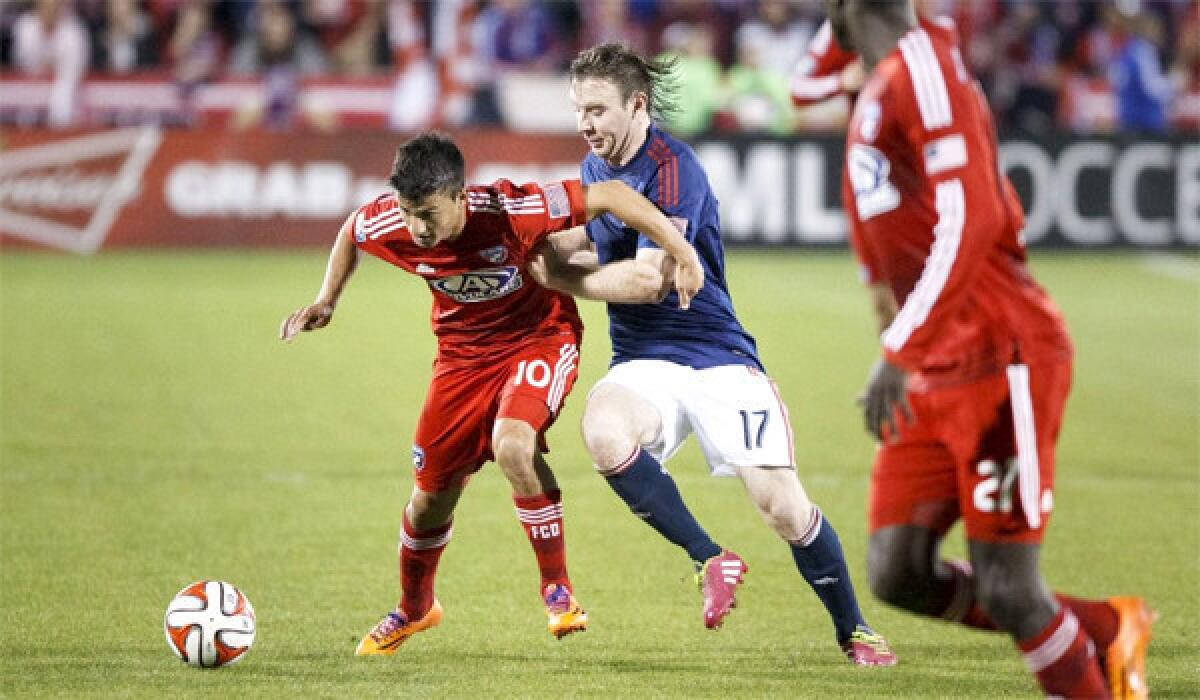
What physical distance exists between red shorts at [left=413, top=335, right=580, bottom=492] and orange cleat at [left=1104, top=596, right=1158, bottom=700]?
2061 mm

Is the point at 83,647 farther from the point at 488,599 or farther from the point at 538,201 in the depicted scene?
the point at 538,201

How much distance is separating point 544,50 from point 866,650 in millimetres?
17159

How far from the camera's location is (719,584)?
19.6 feet

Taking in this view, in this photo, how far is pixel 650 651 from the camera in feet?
20.6

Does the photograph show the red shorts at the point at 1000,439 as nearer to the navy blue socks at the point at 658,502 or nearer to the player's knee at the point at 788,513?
the player's knee at the point at 788,513

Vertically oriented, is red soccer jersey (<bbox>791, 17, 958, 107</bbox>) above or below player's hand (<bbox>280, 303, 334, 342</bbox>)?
above

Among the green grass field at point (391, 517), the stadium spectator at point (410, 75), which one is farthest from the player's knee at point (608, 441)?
the stadium spectator at point (410, 75)

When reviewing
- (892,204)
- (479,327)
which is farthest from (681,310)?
(892,204)

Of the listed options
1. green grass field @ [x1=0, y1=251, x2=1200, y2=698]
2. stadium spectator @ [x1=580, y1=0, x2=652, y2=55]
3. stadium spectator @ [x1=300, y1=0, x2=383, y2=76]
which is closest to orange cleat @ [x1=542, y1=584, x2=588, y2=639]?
green grass field @ [x1=0, y1=251, x2=1200, y2=698]

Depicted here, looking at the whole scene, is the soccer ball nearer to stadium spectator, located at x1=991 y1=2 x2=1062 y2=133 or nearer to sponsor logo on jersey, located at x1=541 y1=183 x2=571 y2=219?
sponsor logo on jersey, located at x1=541 y1=183 x2=571 y2=219

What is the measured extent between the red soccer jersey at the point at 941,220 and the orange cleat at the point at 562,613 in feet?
5.96

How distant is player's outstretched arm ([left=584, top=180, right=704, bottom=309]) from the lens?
5.82m

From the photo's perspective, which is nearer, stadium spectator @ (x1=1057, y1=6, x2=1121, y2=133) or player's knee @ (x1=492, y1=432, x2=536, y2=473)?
player's knee @ (x1=492, y1=432, x2=536, y2=473)

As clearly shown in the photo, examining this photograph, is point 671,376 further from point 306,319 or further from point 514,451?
point 306,319
